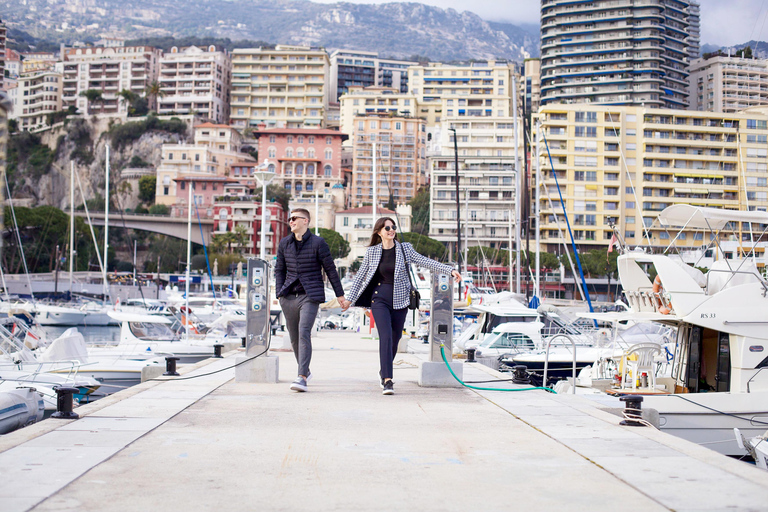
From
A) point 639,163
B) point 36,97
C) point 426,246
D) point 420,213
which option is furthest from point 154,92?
point 639,163

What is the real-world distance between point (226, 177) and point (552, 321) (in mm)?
112817

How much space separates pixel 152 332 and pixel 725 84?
134 meters

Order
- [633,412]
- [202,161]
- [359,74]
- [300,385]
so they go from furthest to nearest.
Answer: [359,74] < [202,161] < [300,385] < [633,412]

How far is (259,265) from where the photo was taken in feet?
29.9

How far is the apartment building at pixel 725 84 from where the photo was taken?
133750mm

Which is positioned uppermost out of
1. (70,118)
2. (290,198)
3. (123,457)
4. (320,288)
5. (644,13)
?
(644,13)

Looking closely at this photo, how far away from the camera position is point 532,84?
163m

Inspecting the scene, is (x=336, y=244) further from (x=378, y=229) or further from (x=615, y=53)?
(x=378, y=229)

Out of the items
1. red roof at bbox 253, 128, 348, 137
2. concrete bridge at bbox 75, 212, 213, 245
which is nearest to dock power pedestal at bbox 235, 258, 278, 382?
concrete bridge at bbox 75, 212, 213, 245

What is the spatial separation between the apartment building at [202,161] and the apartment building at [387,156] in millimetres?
21382

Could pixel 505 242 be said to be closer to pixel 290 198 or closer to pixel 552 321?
pixel 290 198

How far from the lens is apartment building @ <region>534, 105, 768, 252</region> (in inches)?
3841

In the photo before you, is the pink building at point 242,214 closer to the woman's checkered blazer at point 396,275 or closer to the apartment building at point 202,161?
the apartment building at point 202,161

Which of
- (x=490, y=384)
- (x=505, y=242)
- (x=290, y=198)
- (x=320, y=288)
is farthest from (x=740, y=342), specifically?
(x=290, y=198)
